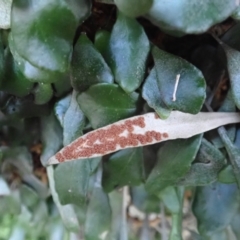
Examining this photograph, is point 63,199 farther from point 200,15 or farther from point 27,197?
point 200,15

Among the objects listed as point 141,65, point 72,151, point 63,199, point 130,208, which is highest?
point 141,65

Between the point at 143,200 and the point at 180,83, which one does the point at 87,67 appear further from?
the point at 143,200

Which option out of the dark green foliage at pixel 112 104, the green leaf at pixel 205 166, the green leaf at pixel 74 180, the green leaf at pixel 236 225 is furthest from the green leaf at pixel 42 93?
the green leaf at pixel 236 225

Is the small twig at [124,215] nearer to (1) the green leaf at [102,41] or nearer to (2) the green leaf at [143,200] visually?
(2) the green leaf at [143,200]

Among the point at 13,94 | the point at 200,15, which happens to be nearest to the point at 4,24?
the point at 13,94

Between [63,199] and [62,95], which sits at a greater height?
[62,95]

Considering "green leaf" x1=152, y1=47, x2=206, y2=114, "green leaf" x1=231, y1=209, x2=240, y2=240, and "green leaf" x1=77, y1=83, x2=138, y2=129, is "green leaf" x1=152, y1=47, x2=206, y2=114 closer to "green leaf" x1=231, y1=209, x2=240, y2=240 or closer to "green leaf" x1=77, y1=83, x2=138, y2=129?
"green leaf" x1=77, y1=83, x2=138, y2=129

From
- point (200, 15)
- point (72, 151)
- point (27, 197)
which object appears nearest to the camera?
point (200, 15)
